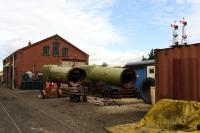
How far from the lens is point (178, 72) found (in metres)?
14.8

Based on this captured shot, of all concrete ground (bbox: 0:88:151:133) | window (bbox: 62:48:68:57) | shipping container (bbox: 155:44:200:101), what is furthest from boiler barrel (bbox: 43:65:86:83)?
window (bbox: 62:48:68:57)

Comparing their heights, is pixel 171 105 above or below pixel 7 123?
above

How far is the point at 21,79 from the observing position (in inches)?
2090

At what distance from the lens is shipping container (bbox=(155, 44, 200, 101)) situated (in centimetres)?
1401

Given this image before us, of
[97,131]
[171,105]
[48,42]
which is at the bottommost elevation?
[97,131]

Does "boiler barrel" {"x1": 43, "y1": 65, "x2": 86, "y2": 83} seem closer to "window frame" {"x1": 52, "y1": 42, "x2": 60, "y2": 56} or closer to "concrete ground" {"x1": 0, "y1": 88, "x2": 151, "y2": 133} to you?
"concrete ground" {"x1": 0, "y1": 88, "x2": 151, "y2": 133}

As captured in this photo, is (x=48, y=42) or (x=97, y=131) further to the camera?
(x=48, y=42)

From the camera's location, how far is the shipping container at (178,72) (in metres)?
14.0

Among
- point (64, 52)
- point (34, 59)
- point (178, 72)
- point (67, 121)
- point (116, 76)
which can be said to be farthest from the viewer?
point (64, 52)

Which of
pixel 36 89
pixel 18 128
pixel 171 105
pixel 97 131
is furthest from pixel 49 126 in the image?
pixel 36 89

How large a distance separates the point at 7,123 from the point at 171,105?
750cm

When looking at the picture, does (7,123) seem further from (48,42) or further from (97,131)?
(48,42)

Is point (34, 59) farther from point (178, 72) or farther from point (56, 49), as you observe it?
point (178, 72)

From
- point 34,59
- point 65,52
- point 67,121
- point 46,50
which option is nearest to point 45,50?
point 46,50
